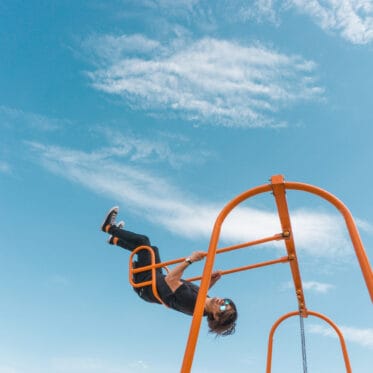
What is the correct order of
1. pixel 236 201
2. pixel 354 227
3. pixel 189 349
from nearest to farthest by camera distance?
pixel 189 349, pixel 354 227, pixel 236 201

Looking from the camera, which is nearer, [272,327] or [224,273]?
[224,273]

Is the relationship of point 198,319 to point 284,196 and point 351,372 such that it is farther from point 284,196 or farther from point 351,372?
point 351,372

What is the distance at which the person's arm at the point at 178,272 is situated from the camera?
5.03 m

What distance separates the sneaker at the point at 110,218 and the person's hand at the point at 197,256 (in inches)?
99.4

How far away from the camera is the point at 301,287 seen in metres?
5.50

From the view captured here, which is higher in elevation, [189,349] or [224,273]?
[224,273]

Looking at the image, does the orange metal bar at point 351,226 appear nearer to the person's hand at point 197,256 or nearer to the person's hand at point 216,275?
the person's hand at point 197,256

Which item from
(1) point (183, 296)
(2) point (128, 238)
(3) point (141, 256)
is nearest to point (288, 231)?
(1) point (183, 296)

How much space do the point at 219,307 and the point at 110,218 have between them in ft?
8.38

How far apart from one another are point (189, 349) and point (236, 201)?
1.40 m

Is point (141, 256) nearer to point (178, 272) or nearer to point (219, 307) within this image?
point (178, 272)

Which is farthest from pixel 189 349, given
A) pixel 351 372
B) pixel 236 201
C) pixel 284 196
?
pixel 351 372

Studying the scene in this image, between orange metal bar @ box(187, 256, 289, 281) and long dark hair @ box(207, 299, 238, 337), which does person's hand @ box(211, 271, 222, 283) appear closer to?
orange metal bar @ box(187, 256, 289, 281)

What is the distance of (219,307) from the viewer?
221 inches
